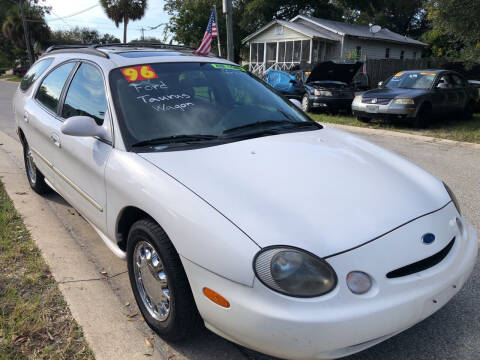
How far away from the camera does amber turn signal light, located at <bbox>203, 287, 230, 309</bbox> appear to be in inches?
72.3

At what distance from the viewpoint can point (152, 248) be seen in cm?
229

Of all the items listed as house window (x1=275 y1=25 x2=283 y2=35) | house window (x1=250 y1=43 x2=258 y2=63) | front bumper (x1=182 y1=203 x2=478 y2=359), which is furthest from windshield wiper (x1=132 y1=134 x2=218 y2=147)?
house window (x1=250 y1=43 x2=258 y2=63)

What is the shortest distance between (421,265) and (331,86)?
1124 cm

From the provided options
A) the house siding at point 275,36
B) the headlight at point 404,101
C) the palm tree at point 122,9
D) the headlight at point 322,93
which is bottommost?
the headlight at point 322,93

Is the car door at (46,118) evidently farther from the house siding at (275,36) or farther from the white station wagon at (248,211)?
the house siding at (275,36)

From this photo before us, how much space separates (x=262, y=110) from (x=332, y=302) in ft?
5.94

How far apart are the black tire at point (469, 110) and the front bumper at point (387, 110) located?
2.85 m

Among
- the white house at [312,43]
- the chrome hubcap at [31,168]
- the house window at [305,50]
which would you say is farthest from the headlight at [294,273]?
the house window at [305,50]

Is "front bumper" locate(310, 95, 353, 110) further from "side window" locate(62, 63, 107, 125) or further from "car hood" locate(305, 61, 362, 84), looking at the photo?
"side window" locate(62, 63, 107, 125)

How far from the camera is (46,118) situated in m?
3.73

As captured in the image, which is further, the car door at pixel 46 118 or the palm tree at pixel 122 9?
the palm tree at pixel 122 9

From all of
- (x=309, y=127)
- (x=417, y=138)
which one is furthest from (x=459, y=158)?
(x=309, y=127)

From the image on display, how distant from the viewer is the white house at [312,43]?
90.4ft

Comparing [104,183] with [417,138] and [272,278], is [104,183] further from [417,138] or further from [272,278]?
[417,138]
